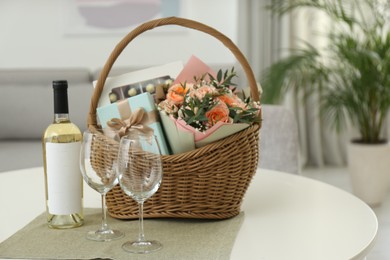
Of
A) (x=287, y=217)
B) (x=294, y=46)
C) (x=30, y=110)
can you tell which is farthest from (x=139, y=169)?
(x=294, y=46)

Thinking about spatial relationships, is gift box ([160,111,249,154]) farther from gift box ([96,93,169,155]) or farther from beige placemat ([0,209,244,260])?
beige placemat ([0,209,244,260])

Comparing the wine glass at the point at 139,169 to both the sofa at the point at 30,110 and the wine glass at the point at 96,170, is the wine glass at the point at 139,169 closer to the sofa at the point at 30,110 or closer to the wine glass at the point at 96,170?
the wine glass at the point at 96,170

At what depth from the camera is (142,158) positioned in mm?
986

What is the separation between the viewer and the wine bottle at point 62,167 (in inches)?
43.7

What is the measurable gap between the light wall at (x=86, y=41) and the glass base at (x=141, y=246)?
3463 millimetres

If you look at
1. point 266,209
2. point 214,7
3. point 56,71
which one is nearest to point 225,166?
point 266,209

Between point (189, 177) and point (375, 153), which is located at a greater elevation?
point (189, 177)

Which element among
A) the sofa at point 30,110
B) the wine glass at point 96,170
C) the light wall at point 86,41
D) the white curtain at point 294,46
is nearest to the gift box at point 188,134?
the wine glass at point 96,170

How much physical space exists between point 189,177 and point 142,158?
6.4 inches

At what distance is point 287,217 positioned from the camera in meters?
1.21

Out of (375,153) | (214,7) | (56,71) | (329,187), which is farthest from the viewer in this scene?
(214,7)

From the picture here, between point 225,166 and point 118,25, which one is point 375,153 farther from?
point 225,166

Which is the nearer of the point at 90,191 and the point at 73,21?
the point at 90,191

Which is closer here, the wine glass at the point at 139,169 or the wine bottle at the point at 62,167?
the wine glass at the point at 139,169
